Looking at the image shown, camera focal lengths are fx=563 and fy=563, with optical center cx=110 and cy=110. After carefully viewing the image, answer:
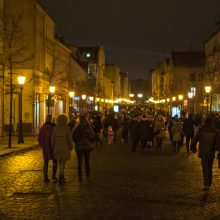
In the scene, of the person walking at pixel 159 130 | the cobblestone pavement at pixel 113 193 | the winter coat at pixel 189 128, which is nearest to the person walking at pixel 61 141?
the cobblestone pavement at pixel 113 193

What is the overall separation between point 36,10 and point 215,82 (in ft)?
76.9

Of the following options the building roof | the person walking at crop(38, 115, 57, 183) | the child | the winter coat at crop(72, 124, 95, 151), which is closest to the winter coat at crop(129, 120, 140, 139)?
the child

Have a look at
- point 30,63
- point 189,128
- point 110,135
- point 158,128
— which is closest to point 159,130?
point 158,128

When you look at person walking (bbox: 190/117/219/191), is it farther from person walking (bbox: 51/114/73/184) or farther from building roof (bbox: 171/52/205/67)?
building roof (bbox: 171/52/205/67)

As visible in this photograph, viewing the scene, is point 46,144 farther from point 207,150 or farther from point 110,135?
point 110,135

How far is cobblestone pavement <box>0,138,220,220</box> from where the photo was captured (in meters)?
10.6

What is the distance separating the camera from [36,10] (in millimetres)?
45500

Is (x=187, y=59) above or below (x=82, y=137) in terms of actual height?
above

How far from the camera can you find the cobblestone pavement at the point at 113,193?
34.7 ft

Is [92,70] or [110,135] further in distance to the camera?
[92,70]

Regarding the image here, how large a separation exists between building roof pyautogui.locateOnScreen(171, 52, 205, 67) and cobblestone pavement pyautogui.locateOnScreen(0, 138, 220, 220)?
87.5 m

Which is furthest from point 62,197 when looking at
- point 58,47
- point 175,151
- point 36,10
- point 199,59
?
point 199,59

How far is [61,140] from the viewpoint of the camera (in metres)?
14.6

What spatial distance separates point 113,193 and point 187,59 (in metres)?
97.6
